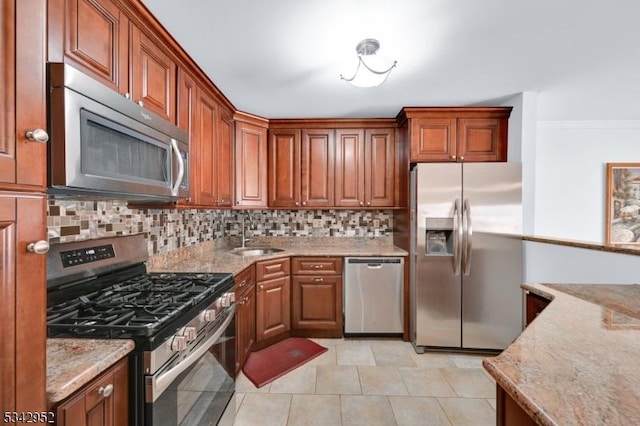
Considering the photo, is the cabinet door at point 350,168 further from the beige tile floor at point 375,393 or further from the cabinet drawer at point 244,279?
the beige tile floor at point 375,393

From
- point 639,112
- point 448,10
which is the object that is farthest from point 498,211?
point 639,112

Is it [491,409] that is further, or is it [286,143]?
[286,143]

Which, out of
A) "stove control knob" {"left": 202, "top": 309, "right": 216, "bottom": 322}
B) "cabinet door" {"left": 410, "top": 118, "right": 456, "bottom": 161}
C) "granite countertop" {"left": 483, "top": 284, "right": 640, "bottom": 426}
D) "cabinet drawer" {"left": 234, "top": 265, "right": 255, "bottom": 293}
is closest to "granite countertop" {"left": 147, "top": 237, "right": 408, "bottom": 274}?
"cabinet drawer" {"left": 234, "top": 265, "right": 255, "bottom": 293}

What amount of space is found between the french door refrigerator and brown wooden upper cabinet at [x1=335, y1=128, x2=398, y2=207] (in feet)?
1.80

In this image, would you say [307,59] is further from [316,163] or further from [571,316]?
[571,316]

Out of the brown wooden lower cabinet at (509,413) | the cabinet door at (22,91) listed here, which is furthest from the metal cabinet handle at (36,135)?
the brown wooden lower cabinet at (509,413)

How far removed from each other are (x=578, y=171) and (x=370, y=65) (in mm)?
3259

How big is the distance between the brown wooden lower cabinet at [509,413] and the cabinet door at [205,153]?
2032mm

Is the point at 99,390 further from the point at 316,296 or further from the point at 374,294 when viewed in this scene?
the point at 374,294

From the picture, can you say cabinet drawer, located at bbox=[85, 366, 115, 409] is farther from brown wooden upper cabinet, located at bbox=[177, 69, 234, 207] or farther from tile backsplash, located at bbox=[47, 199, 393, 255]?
brown wooden upper cabinet, located at bbox=[177, 69, 234, 207]

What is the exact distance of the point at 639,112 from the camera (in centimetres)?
328

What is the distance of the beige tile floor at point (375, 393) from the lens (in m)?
1.92

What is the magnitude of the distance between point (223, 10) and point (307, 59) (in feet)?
2.07

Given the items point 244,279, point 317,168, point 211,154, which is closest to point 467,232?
point 317,168
